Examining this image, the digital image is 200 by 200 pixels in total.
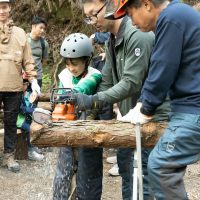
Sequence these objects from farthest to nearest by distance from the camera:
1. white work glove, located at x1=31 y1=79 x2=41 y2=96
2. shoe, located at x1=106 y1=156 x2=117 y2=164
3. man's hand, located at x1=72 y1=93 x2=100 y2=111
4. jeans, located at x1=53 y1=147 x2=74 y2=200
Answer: shoe, located at x1=106 y1=156 x2=117 y2=164, white work glove, located at x1=31 y1=79 x2=41 y2=96, jeans, located at x1=53 y1=147 x2=74 y2=200, man's hand, located at x1=72 y1=93 x2=100 y2=111

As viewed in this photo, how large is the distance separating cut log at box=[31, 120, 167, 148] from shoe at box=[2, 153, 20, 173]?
9.14 ft

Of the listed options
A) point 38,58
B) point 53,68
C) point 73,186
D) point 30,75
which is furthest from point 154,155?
point 53,68

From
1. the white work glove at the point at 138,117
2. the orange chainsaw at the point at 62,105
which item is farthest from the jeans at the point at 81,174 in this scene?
the white work glove at the point at 138,117

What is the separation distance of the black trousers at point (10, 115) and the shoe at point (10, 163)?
0.24 feet

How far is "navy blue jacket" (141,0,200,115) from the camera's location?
288 centimetres

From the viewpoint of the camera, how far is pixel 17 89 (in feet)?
19.6

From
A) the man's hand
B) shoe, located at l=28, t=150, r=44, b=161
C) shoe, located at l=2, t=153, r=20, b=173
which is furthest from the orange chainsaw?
shoe, located at l=28, t=150, r=44, b=161

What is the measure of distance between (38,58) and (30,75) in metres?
1.90

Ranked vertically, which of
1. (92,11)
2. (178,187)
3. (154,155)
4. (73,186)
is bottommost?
(73,186)

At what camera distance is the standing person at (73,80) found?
4055 mm

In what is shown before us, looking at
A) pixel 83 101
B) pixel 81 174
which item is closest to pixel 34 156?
pixel 81 174

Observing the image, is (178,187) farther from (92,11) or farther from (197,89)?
(92,11)

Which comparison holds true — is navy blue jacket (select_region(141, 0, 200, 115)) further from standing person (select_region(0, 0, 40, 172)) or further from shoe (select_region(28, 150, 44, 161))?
shoe (select_region(28, 150, 44, 161))

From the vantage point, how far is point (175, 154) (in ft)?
9.89
